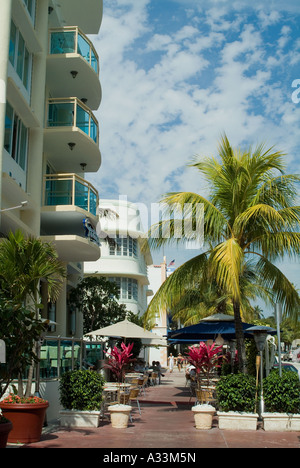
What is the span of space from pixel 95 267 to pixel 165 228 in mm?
27968

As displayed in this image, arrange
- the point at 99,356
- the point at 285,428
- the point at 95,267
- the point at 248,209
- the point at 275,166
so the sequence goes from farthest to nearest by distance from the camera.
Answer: the point at 95,267
the point at 99,356
the point at 275,166
the point at 248,209
the point at 285,428

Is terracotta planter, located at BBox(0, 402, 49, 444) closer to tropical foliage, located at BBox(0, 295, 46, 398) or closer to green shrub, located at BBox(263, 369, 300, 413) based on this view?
tropical foliage, located at BBox(0, 295, 46, 398)

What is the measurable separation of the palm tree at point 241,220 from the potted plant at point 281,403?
165 centimetres

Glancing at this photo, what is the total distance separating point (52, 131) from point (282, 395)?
12156 mm

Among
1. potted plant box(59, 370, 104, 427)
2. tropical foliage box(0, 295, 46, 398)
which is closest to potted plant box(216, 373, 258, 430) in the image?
potted plant box(59, 370, 104, 427)

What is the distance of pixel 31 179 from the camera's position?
17.5m

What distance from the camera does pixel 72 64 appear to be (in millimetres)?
19453

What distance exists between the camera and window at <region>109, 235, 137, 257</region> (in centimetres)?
4178

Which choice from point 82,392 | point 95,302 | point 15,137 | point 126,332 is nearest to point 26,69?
point 15,137

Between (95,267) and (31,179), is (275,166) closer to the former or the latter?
(31,179)

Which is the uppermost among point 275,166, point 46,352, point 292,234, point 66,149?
point 66,149

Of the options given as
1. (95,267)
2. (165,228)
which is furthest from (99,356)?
(95,267)

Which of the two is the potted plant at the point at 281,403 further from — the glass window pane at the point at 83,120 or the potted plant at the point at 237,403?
the glass window pane at the point at 83,120

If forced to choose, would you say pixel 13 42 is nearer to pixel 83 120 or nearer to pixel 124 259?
pixel 83 120
